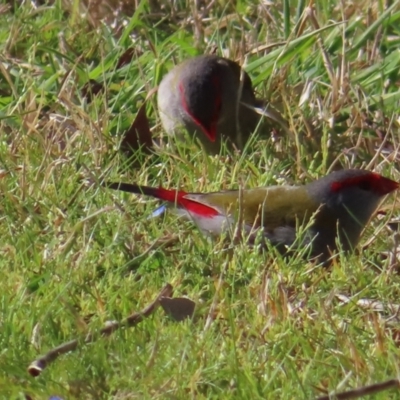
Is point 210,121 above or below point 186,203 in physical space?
below

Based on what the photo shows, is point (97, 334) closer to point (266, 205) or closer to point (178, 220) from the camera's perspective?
point (178, 220)

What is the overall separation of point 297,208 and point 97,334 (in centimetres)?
120

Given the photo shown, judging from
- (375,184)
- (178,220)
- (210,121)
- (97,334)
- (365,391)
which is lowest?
(210,121)

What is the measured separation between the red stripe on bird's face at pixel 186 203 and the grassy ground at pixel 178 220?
0.07 metres

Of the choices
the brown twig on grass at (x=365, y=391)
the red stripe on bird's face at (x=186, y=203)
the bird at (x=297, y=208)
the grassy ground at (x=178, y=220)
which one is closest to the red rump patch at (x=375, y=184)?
the bird at (x=297, y=208)

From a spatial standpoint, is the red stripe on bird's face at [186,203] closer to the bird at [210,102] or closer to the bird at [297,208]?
the bird at [297,208]

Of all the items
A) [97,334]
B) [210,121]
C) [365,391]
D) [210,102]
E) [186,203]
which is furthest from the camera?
[210,102]

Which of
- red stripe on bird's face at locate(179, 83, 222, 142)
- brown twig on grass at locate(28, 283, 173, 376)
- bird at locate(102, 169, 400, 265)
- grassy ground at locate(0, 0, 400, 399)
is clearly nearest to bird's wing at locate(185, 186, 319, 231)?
bird at locate(102, 169, 400, 265)

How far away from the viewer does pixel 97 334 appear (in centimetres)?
298

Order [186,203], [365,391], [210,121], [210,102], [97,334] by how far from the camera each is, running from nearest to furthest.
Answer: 1. [365,391]
2. [97,334]
3. [186,203]
4. [210,121]
5. [210,102]

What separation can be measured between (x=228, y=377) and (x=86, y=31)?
2.98m

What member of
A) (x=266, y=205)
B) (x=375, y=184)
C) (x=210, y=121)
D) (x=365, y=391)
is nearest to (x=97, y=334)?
(x=365, y=391)

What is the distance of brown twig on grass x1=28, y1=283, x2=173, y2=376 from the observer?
281 centimetres

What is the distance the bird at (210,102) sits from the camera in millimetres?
4816
